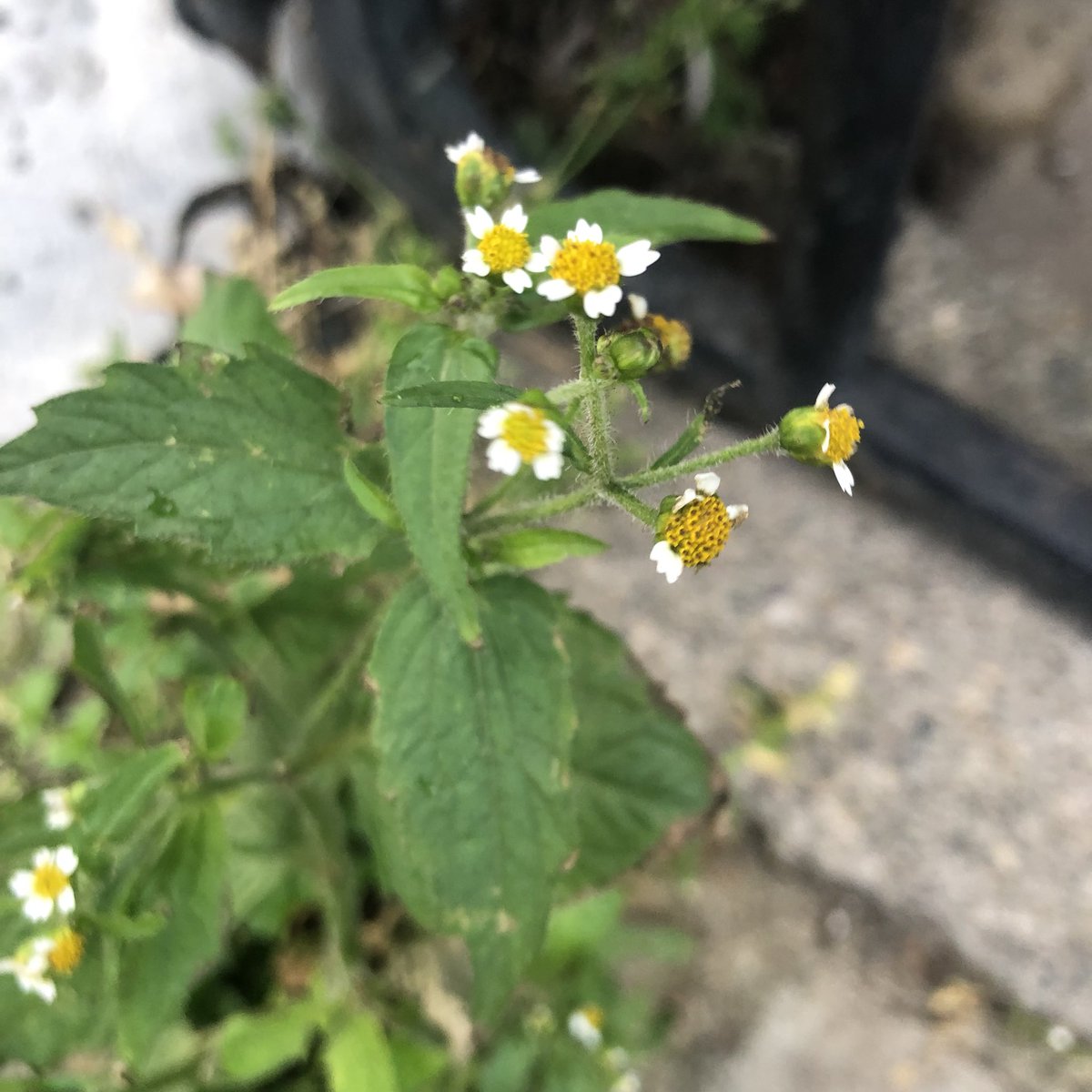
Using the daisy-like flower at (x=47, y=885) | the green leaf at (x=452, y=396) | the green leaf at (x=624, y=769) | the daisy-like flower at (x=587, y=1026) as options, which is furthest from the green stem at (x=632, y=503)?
the daisy-like flower at (x=587, y=1026)

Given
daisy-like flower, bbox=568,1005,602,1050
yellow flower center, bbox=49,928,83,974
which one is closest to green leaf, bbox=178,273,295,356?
yellow flower center, bbox=49,928,83,974

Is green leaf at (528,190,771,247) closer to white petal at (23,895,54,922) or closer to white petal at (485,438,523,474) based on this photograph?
white petal at (485,438,523,474)

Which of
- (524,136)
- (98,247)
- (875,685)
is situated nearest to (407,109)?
(524,136)

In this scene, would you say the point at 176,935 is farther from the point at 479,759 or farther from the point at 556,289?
the point at 556,289

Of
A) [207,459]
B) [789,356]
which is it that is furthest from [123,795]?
[789,356]

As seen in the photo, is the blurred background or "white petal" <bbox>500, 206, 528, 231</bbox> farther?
the blurred background

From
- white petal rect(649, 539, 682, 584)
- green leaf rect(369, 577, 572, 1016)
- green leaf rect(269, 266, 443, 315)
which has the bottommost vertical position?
green leaf rect(369, 577, 572, 1016)

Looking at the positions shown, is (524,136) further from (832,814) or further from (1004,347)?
(832,814)
